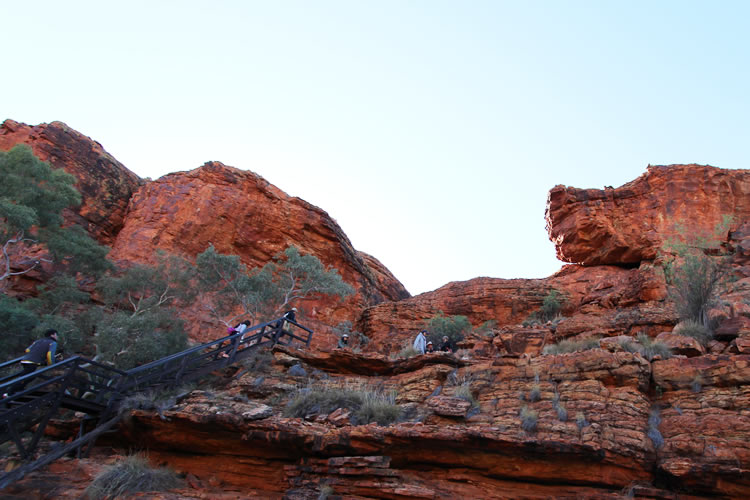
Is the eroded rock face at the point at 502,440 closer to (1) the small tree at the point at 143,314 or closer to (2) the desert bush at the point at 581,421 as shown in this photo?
(2) the desert bush at the point at 581,421

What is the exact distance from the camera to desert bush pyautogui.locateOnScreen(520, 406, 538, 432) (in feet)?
27.6

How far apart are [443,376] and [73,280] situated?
14.1m

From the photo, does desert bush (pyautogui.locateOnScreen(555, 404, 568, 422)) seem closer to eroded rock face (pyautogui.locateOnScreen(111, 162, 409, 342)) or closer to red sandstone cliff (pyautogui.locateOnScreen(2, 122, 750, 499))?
red sandstone cliff (pyautogui.locateOnScreen(2, 122, 750, 499))

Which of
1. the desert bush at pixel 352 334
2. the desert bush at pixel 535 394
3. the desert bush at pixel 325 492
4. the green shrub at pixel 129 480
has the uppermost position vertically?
the desert bush at pixel 352 334

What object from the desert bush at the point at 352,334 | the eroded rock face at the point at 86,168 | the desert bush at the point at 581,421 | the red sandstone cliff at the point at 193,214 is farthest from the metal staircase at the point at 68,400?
the eroded rock face at the point at 86,168

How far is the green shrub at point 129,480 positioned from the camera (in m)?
7.98

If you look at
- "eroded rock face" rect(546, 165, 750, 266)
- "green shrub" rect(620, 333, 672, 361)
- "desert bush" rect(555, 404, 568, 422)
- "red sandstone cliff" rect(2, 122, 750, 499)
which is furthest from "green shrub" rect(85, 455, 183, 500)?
"eroded rock face" rect(546, 165, 750, 266)

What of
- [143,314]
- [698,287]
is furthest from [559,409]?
[143,314]

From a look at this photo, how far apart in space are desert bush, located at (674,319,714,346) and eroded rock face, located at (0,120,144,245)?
2325 centimetres

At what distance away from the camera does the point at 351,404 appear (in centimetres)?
1023

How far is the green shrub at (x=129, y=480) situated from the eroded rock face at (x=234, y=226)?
15.0 meters

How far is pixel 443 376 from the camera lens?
443 inches

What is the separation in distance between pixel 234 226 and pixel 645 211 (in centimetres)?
2202

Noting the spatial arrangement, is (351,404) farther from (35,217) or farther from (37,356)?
(35,217)
